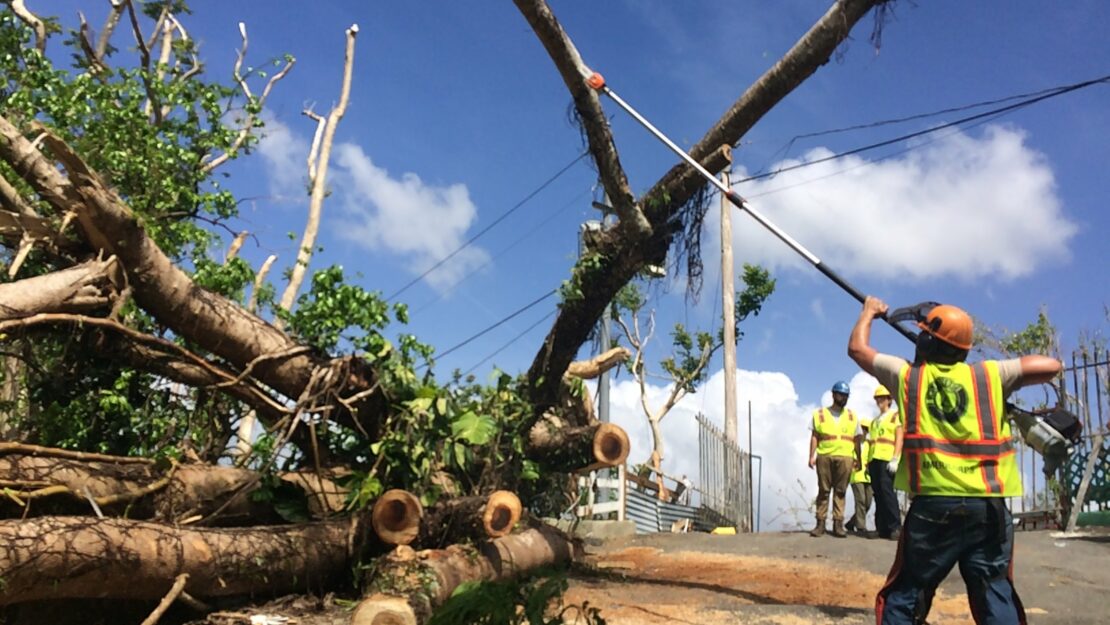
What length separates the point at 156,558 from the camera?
4402mm

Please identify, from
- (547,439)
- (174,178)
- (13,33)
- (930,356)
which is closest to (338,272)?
(547,439)

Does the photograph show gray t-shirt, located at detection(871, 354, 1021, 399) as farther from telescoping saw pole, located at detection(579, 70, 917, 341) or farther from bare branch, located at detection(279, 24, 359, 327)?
bare branch, located at detection(279, 24, 359, 327)

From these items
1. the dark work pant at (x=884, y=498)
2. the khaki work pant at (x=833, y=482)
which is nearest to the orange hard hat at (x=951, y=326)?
the dark work pant at (x=884, y=498)

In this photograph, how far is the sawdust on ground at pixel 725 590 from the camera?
5.09 meters

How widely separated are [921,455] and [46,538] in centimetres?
402

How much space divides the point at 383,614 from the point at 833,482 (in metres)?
6.53

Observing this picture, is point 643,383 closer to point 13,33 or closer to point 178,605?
point 13,33

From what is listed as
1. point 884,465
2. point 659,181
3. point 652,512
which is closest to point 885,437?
point 884,465

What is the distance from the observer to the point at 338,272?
6.68 metres

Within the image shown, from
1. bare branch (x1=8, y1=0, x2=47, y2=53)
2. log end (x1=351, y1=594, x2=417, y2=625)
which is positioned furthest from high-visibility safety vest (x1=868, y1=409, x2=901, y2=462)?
bare branch (x1=8, y1=0, x2=47, y2=53)

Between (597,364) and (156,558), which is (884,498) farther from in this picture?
(156,558)

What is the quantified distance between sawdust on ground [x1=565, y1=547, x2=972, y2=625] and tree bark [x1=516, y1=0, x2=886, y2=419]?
1791 millimetres

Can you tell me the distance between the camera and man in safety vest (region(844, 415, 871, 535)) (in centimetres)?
970

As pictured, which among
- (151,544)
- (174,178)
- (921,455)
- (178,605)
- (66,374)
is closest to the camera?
(921,455)
